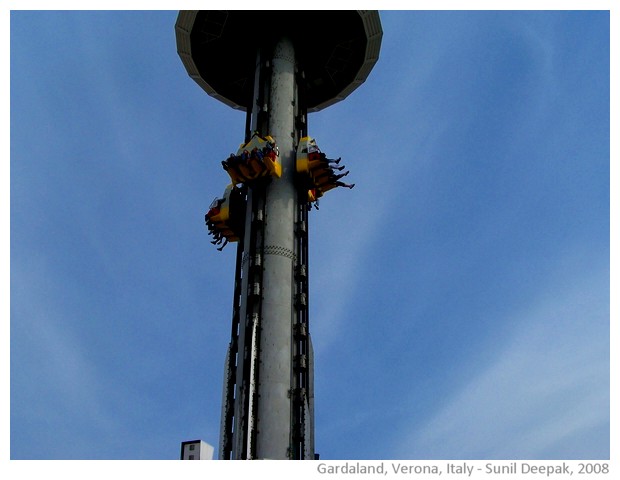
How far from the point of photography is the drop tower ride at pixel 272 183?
3984 cm

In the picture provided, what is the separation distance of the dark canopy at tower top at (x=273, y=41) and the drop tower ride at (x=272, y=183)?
0.10 metres

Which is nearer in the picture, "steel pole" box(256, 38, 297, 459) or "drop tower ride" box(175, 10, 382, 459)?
"steel pole" box(256, 38, 297, 459)

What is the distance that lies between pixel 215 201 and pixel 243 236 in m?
4.44

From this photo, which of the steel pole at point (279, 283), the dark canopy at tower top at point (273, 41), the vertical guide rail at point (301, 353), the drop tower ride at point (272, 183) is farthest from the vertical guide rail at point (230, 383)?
the dark canopy at tower top at point (273, 41)

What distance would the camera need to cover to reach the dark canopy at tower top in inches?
2179

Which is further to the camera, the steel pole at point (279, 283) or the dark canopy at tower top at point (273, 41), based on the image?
the dark canopy at tower top at point (273, 41)

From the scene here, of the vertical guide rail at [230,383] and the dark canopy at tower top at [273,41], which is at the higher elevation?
the dark canopy at tower top at [273,41]

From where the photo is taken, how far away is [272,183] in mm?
47312

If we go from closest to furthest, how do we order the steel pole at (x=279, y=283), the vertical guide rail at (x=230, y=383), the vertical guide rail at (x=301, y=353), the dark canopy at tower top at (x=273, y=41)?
the steel pole at (x=279, y=283) → the vertical guide rail at (x=301, y=353) → the vertical guide rail at (x=230, y=383) → the dark canopy at tower top at (x=273, y=41)

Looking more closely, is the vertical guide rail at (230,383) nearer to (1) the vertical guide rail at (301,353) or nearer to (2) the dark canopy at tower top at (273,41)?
(1) the vertical guide rail at (301,353)

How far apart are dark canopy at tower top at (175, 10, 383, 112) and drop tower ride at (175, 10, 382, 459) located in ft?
0.32

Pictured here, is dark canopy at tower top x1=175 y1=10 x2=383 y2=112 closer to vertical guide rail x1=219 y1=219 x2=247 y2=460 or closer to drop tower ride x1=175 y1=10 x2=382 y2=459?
drop tower ride x1=175 y1=10 x2=382 y2=459

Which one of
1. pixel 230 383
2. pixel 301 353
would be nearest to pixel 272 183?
pixel 301 353

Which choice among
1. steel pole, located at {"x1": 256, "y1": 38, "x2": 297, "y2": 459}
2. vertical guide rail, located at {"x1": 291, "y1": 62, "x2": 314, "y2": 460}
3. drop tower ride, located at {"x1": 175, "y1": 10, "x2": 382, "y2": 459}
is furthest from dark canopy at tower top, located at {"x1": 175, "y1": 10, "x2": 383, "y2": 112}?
vertical guide rail, located at {"x1": 291, "y1": 62, "x2": 314, "y2": 460}
